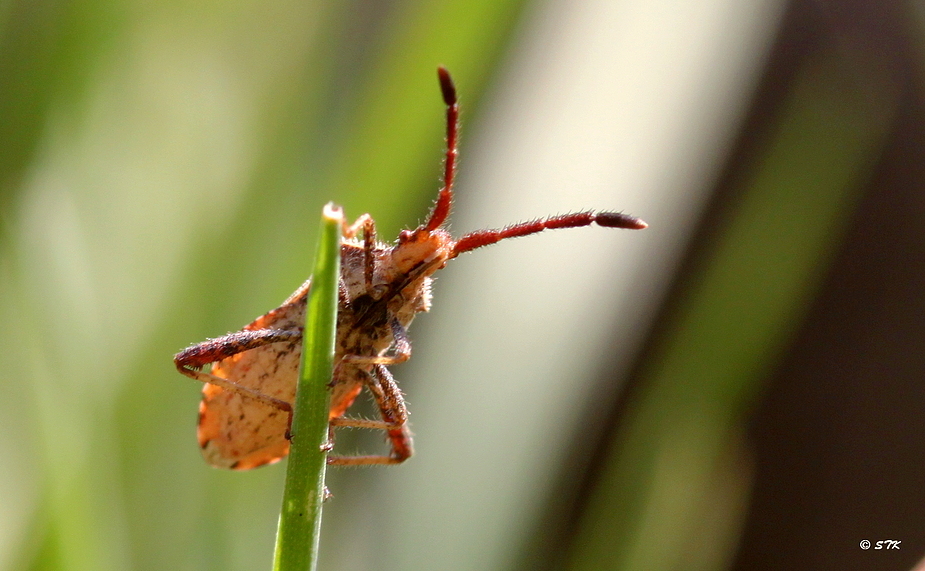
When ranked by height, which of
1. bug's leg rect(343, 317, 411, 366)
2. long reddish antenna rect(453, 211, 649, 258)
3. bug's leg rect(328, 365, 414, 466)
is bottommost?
bug's leg rect(328, 365, 414, 466)

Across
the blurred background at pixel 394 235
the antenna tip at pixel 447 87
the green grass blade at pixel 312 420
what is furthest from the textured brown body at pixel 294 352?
the green grass blade at pixel 312 420

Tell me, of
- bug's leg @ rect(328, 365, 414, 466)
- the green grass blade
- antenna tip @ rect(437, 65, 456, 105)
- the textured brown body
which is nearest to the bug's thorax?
the textured brown body

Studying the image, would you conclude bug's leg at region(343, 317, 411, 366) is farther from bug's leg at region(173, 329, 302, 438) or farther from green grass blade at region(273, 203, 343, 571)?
green grass blade at region(273, 203, 343, 571)

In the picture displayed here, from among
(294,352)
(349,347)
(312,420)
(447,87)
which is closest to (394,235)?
(349,347)

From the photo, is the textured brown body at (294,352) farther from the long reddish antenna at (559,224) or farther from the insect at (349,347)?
the long reddish antenna at (559,224)

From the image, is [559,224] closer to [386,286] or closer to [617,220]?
[617,220]

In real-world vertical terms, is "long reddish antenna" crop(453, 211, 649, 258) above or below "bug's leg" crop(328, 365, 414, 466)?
above

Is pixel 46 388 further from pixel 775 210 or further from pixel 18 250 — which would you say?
pixel 775 210
